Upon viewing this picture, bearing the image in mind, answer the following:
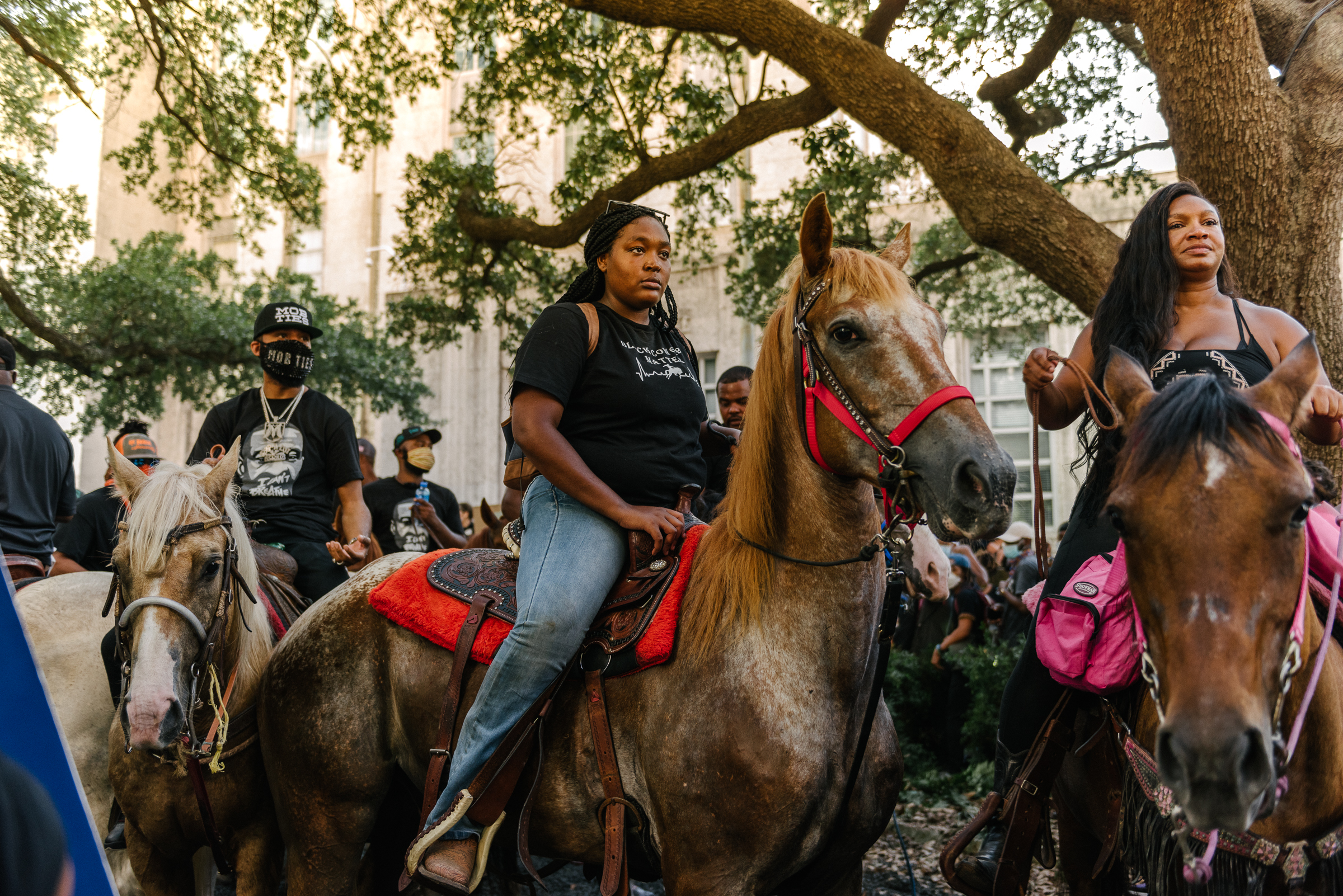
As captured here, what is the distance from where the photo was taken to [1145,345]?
9.48ft

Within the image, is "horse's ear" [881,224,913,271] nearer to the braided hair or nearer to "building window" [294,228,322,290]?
the braided hair

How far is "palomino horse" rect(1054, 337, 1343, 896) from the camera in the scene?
64.4 inches

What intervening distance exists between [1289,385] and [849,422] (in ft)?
3.25

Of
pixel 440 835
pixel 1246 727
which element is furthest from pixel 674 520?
pixel 1246 727

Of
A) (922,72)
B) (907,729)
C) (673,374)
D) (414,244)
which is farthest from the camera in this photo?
(414,244)

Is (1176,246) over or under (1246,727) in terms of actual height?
over

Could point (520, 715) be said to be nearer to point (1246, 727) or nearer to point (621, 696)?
point (621, 696)

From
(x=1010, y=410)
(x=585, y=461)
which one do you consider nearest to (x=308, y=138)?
(x=1010, y=410)

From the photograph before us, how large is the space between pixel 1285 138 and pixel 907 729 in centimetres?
571

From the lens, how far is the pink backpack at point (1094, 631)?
255 cm

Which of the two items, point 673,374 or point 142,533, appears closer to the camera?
point 673,374

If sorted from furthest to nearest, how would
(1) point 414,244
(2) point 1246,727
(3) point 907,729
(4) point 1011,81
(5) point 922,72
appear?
(1) point 414,244 → (5) point 922,72 → (4) point 1011,81 → (3) point 907,729 → (2) point 1246,727

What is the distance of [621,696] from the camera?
2816mm

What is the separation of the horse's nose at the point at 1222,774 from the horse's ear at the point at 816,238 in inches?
59.7
